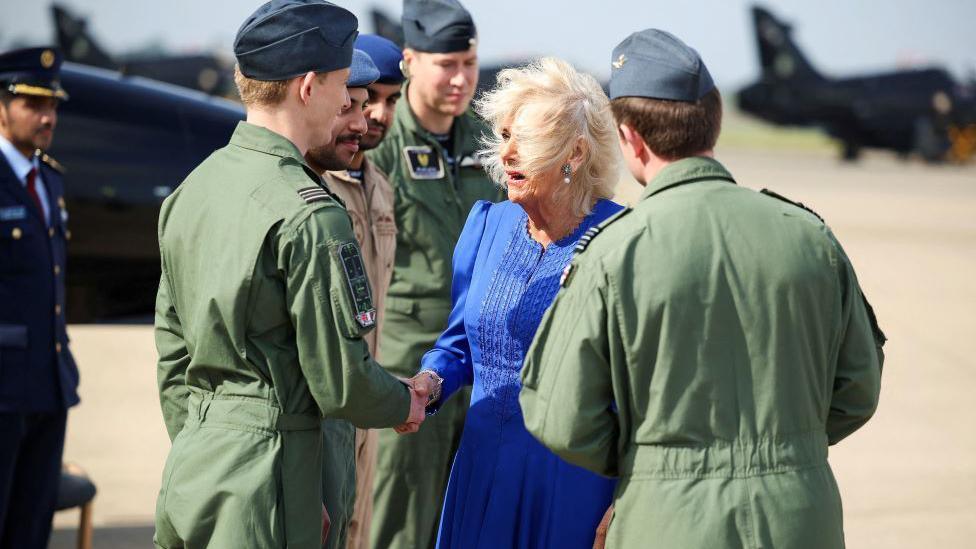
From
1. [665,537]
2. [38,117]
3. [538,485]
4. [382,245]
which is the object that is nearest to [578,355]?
[665,537]

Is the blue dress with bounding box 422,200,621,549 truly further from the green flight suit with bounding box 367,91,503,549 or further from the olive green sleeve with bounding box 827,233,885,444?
the green flight suit with bounding box 367,91,503,549

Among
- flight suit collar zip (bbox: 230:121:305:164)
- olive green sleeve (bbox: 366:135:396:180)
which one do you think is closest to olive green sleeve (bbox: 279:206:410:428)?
flight suit collar zip (bbox: 230:121:305:164)

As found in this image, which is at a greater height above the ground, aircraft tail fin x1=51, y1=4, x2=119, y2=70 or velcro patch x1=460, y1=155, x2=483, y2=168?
velcro patch x1=460, y1=155, x2=483, y2=168

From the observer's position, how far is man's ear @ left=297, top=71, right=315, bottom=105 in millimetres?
2326

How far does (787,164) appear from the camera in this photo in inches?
1355

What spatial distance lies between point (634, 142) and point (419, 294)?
2.11 m

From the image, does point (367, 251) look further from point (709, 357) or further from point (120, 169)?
point (120, 169)

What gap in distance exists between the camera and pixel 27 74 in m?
4.12

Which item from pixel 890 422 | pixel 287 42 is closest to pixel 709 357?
pixel 287 42

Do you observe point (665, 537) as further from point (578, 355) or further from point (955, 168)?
point (955, 168)

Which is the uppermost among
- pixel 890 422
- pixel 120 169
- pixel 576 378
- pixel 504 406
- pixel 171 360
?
pixel 576 378

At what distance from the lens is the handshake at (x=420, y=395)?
2.53 metres

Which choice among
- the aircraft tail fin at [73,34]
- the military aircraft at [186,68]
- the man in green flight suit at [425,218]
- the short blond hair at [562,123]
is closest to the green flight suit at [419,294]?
the man in green flight suit at [425,218]

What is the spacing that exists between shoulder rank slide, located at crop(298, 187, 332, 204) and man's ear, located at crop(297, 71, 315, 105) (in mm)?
229
